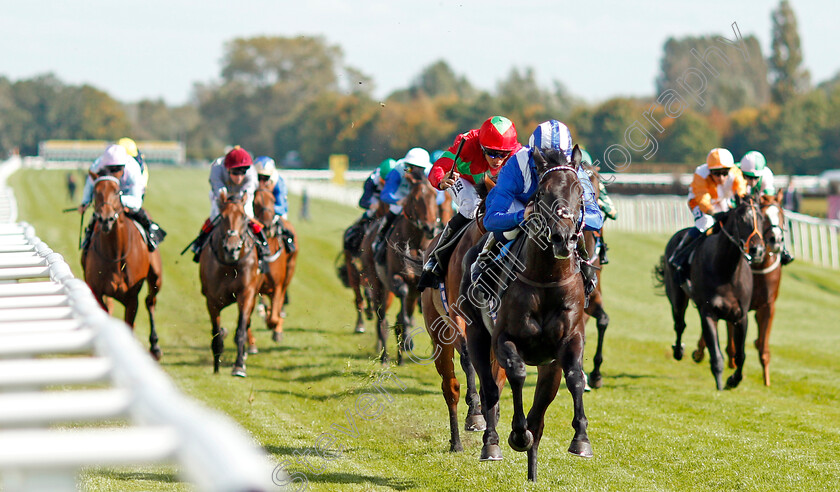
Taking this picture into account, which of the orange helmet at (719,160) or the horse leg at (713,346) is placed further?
the orange helmet at (719,160)

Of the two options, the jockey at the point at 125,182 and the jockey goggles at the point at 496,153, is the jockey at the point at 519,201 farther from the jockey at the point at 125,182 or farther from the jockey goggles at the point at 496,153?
the jockey at the point at 125,182

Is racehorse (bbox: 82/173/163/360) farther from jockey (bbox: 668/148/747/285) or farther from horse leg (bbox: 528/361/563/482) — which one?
jockey (bbox: 668/148/747/285)

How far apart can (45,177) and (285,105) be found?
50.1 m

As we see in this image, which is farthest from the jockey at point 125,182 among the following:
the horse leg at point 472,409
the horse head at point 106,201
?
the horse leg at point 472,409

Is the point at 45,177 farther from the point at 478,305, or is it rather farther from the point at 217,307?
the point at 478,305

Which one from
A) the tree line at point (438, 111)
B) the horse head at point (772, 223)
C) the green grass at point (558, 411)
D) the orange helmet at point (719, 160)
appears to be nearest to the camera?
the green grass at point (558, 411)

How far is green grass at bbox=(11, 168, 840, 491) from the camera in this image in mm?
5707

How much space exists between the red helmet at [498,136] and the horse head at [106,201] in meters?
4.00

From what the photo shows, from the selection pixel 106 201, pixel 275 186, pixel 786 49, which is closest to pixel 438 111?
pixel 786 49

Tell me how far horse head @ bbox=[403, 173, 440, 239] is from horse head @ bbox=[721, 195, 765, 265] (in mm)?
2789

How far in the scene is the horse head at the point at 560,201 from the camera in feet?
15.1

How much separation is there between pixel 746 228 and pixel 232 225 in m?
4.80

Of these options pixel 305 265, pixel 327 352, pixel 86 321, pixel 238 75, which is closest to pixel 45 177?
pixel 305 265

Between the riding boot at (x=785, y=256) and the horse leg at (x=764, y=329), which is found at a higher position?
the riding boot at (x=785, y=256)
